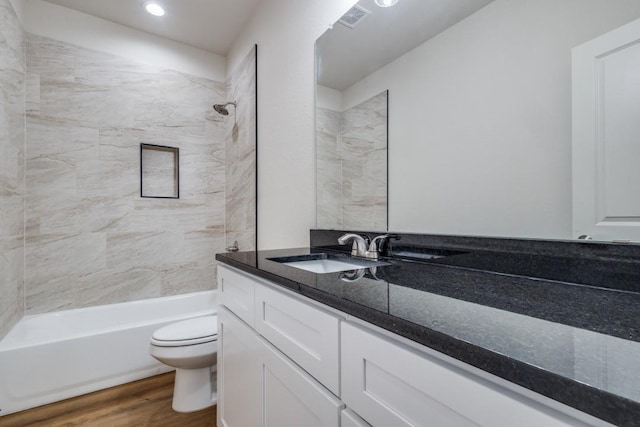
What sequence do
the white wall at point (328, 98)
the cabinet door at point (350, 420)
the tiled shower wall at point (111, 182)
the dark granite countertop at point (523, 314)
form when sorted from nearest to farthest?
the dark granite countertop at point (523, 314), the cabinet door at point (350, 420), the white wall at point (328, 98), the tiled shower wall at point (111, 182)

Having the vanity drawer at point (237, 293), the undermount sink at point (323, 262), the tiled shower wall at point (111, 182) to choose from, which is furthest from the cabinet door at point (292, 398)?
the tiled shower wall at point (111, 182)

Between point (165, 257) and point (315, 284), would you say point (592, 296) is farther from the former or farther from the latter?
point (165, 257)

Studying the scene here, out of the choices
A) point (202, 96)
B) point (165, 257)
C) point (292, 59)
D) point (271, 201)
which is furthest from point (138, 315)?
point (292, 59)

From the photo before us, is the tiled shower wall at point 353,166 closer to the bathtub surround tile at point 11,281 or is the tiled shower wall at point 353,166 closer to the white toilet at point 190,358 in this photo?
the white toilet at point 190,358

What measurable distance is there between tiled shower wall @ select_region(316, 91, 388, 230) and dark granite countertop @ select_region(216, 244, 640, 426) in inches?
20.1

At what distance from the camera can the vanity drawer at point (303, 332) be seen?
0.67m

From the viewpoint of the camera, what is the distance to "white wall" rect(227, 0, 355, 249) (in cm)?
172

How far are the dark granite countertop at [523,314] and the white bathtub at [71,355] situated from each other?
1.69 meters

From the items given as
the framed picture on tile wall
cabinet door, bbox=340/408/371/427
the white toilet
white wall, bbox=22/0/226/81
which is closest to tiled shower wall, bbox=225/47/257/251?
white wall, bbox=22/0/226/81

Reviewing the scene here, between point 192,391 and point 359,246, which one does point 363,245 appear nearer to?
point 359,246

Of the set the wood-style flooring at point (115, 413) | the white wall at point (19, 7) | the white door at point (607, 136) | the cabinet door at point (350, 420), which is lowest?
the wood-style flooring at point (115, 413)

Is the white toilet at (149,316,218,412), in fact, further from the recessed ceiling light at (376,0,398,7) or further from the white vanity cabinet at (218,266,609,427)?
the recessed ceiling light at (376,0,398,7)

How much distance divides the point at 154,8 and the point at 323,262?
90.8 inches

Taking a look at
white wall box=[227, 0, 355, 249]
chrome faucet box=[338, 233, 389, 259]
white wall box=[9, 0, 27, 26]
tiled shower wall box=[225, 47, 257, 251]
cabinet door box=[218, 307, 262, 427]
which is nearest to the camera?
cabinet door box=[218, 307, 262, 427]
